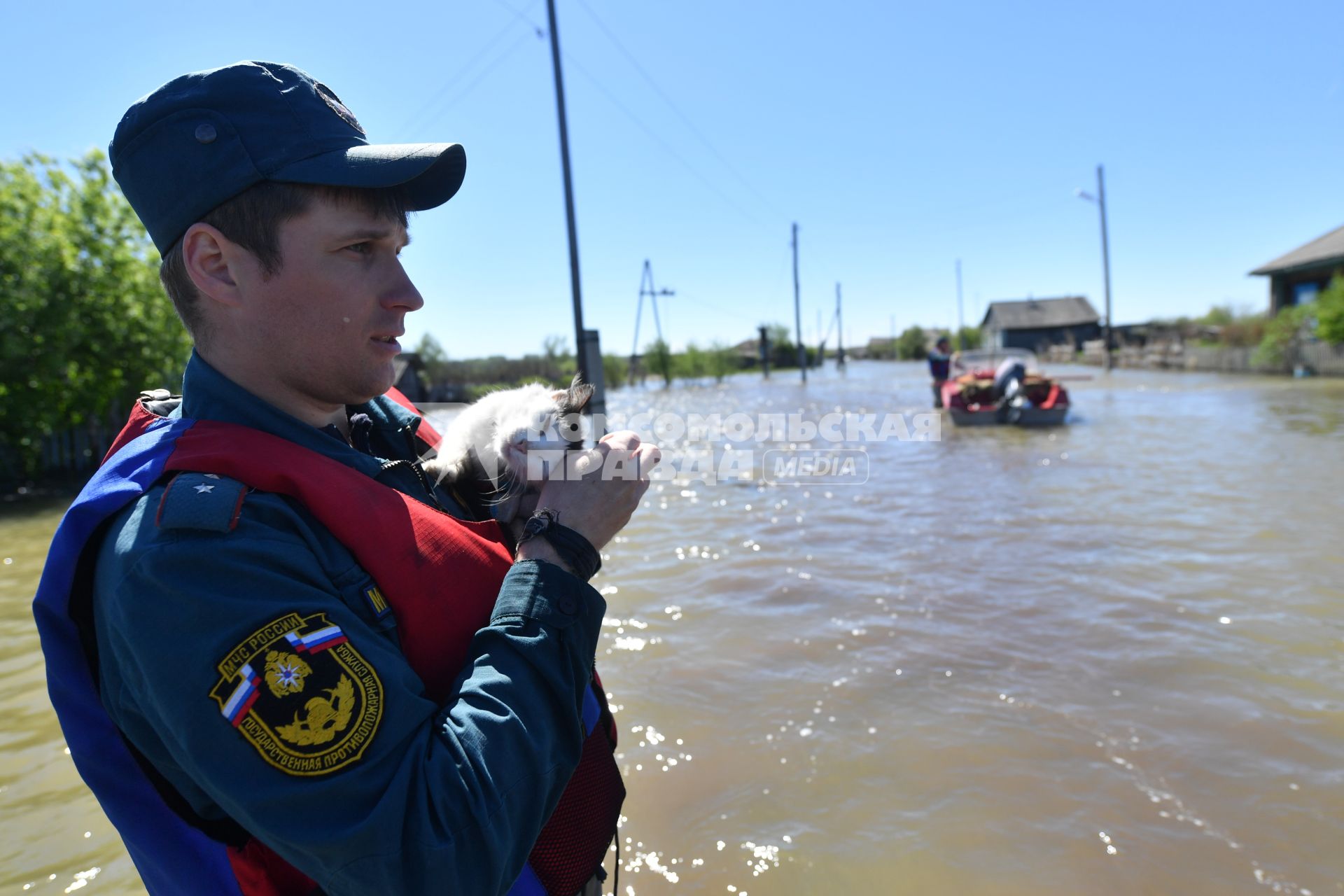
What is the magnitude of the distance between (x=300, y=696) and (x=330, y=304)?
0.57 metres

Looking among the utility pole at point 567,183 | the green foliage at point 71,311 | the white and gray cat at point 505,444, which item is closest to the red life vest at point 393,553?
A: the white and gray cat at point 505,444

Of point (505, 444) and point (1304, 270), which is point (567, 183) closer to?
point (505, 444)

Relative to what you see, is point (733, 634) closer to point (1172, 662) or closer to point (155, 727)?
point (1172, 662)

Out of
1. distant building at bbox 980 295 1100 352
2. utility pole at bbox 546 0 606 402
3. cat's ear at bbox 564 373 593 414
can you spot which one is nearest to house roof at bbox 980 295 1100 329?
distant building at bbox 980 295 1100 352

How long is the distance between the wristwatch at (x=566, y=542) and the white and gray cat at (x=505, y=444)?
0.25 m

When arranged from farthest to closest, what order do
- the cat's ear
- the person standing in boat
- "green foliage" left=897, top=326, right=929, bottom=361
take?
"green foliage" left=897, top=326, right=929, bottom=361 < the person standing in boat < the cat's ear

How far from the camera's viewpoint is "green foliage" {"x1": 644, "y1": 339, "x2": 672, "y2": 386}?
43.5 metres

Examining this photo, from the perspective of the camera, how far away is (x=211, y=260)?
43.9 inches

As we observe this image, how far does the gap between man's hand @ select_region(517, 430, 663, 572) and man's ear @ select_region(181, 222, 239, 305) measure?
578mm

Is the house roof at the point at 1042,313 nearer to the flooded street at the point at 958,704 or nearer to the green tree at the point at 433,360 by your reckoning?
the green tree at the point at 433,360

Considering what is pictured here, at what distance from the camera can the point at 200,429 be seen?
1.11 metres

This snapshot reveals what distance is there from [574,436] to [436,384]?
32.7m

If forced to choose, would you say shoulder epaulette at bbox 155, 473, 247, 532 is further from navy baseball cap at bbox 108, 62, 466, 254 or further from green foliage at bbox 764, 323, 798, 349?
green foliage at bbox 764, 323, 798, 349

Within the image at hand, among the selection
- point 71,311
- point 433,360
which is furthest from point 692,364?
point 71,311
